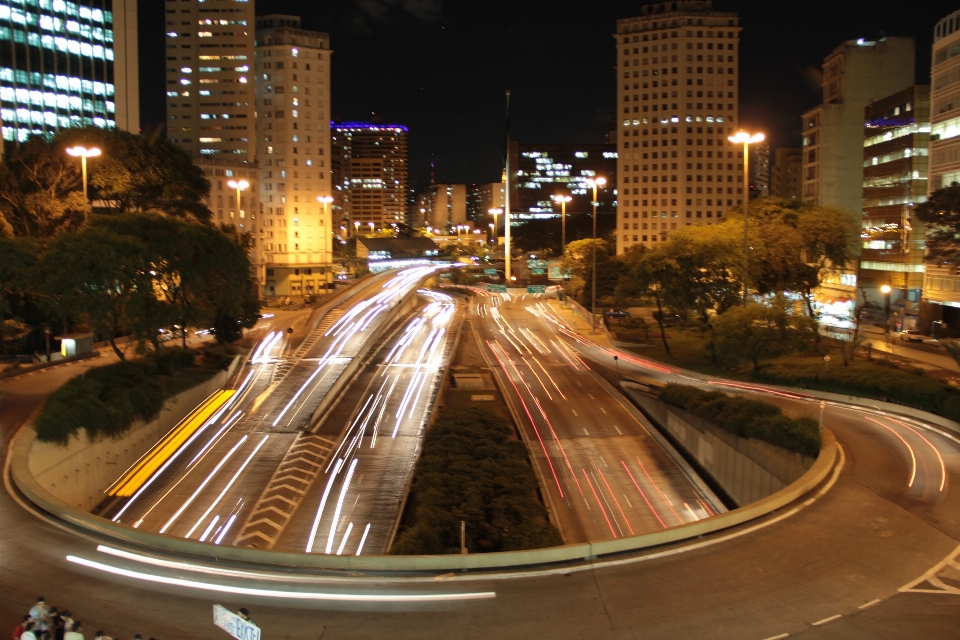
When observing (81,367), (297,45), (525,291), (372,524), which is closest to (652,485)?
(372,524)

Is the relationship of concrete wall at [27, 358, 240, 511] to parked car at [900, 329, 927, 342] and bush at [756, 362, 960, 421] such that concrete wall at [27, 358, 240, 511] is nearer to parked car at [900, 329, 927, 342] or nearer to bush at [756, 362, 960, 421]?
bush at [756, 362, 960, 421]

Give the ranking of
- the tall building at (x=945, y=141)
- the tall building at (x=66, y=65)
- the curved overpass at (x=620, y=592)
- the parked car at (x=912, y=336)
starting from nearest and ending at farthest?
the curved overpass at (x=620, y=592) < the parked car at (x=912, y=336) < the tall building at (x=945, y=141) < the tall building at (x=66, y=65)

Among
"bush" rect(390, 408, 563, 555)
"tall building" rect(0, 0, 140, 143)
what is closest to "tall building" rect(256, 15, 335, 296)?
"tall building" rect(0, 0, 140, 143)

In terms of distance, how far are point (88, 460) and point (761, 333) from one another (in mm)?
27473

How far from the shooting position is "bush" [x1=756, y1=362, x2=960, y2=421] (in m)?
26.2

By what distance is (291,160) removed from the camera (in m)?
105

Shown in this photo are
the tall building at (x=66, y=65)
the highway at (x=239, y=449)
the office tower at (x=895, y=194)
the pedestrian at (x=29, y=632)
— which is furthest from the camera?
the tall building at (x=66, y=65)

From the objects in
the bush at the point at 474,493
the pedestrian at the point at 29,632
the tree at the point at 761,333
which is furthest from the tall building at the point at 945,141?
the pedestrian at the point at 29,632

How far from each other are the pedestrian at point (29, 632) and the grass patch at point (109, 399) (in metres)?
13.9

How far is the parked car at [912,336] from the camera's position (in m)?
49.4

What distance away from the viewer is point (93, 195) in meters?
49.2

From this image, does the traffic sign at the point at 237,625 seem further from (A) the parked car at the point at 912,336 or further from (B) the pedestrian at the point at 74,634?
(A) the parked car at the point at 912,336

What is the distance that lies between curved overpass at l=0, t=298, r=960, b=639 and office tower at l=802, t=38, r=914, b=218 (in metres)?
72.2

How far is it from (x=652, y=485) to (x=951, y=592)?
14453mm
